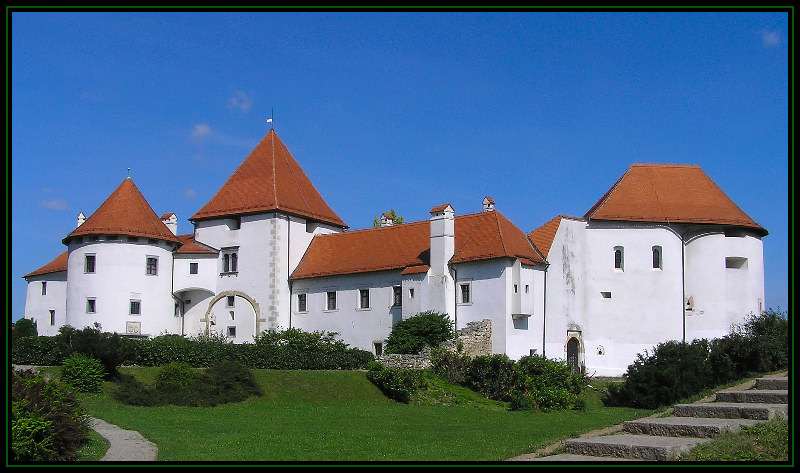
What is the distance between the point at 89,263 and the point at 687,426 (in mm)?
33940

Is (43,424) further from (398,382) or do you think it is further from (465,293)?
(465,293)

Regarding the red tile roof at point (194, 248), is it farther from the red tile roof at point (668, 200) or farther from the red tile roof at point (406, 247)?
the red tile roof at point (668, 200)

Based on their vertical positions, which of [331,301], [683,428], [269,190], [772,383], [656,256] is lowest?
[683,428]

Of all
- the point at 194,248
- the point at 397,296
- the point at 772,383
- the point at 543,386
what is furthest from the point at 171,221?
the point at 772,383

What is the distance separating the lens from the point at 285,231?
43.1 metres

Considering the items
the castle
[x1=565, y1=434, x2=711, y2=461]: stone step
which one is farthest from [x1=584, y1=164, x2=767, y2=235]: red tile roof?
[x1=565, y1=434, x2=711, y2=461]: stone step

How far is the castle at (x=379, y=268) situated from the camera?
40.1 meters

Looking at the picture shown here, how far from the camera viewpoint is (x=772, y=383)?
1583cm

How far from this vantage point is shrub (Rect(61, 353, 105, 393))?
2516 centimetres

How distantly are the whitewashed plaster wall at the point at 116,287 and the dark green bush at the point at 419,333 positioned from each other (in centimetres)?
1286

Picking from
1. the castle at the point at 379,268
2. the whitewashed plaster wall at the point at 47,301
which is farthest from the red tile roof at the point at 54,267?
the castle at the point at 379,268

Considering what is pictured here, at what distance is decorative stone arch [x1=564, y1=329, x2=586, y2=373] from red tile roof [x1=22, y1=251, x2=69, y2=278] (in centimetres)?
3004

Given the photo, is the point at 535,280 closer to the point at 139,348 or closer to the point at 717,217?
the point at 717,217
